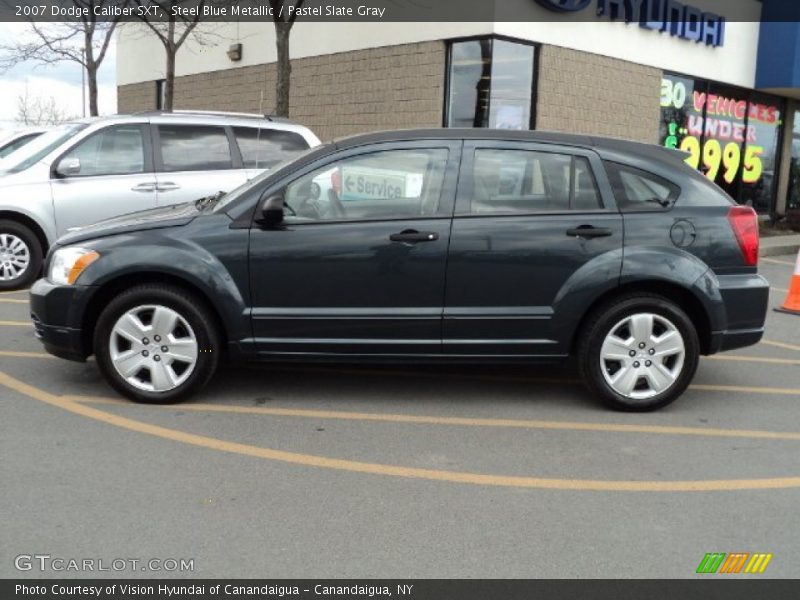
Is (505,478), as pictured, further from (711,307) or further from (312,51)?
(312,51)

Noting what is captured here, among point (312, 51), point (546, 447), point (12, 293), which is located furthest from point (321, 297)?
point (312, 51)

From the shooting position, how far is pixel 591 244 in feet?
15.8

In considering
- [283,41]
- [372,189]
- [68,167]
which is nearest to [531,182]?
[372,189]

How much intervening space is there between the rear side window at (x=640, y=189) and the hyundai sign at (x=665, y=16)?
8685 millimetres

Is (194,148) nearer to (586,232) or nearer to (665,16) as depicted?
(586,232)

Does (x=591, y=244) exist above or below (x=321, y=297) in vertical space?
above

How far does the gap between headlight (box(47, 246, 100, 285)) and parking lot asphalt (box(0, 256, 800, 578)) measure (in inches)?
30.1

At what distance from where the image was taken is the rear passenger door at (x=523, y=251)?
4.79 m

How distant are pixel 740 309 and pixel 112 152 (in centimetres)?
634

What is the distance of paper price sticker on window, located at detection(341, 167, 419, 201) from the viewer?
490 centimetres

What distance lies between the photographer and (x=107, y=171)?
326 inches

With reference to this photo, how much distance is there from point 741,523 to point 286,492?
207 cm

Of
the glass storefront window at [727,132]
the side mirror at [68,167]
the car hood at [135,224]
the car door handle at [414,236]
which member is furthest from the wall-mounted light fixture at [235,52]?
the car door handle at [414,236]
